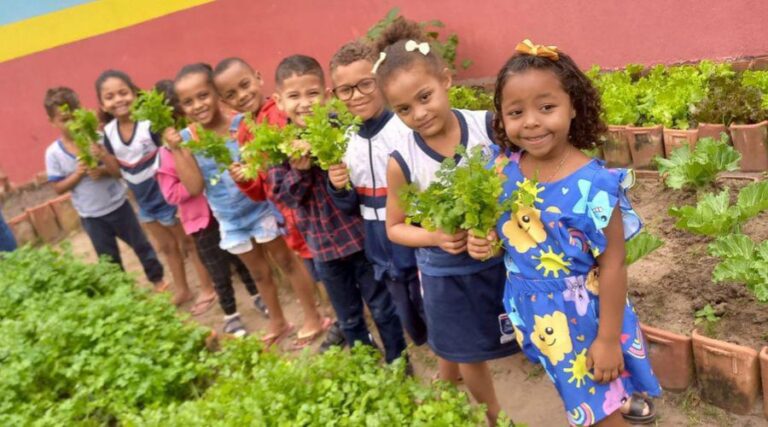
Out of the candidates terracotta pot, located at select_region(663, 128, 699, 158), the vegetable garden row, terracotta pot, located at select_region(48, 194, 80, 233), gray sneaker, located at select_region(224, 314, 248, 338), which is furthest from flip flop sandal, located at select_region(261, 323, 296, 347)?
terracotta pot, located at select_region(48, 194, 80, 233)

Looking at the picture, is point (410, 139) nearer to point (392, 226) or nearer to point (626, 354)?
point (392, 226)

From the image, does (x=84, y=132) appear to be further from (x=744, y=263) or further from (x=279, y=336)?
(x=744, y=263)

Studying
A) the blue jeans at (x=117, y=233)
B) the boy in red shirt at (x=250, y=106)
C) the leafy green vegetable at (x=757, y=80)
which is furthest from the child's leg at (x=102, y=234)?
the leafy green vegetable at (x=757, y=80)

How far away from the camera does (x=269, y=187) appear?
3699 mm

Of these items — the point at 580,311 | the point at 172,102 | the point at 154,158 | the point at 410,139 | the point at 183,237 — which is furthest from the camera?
the point at 183,237

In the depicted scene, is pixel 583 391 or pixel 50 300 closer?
pixel 583 391

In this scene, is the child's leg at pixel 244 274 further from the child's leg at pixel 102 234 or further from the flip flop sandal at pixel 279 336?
the child's leg at pixel 102 234

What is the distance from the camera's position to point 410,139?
259 centimetres

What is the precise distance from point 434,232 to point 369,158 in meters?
0.74

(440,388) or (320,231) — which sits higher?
(320,231)

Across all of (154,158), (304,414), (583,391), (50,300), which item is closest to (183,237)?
(154,158)

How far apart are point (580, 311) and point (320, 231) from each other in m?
1.62

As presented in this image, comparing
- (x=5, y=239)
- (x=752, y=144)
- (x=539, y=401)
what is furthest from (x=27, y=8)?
(x=752, y=144)

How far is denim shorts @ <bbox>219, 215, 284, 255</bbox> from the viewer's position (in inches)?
168
